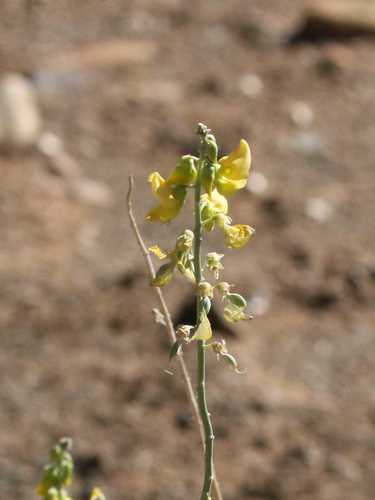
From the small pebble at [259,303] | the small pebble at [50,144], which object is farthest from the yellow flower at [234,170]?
the small pebble at [50,144]

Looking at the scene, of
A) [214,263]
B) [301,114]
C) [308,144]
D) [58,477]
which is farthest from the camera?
[301,114]

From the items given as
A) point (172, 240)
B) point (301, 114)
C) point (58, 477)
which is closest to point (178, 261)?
point (58, 477)

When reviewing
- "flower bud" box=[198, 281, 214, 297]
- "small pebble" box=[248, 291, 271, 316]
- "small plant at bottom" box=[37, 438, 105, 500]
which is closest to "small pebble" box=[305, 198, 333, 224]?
"small pebble" box=[248, 291, 271, 316]

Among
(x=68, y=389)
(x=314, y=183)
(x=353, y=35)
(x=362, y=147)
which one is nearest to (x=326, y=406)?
(x=68, y=389)

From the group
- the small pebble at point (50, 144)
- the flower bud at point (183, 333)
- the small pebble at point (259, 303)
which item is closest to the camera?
the flower bud at point (183, 333)

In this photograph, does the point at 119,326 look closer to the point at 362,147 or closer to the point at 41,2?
the point at 362,147

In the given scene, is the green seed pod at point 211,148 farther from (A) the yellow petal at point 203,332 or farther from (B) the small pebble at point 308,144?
(B) the small pebble at point 308,144

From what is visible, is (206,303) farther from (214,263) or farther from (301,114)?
(301,114)
